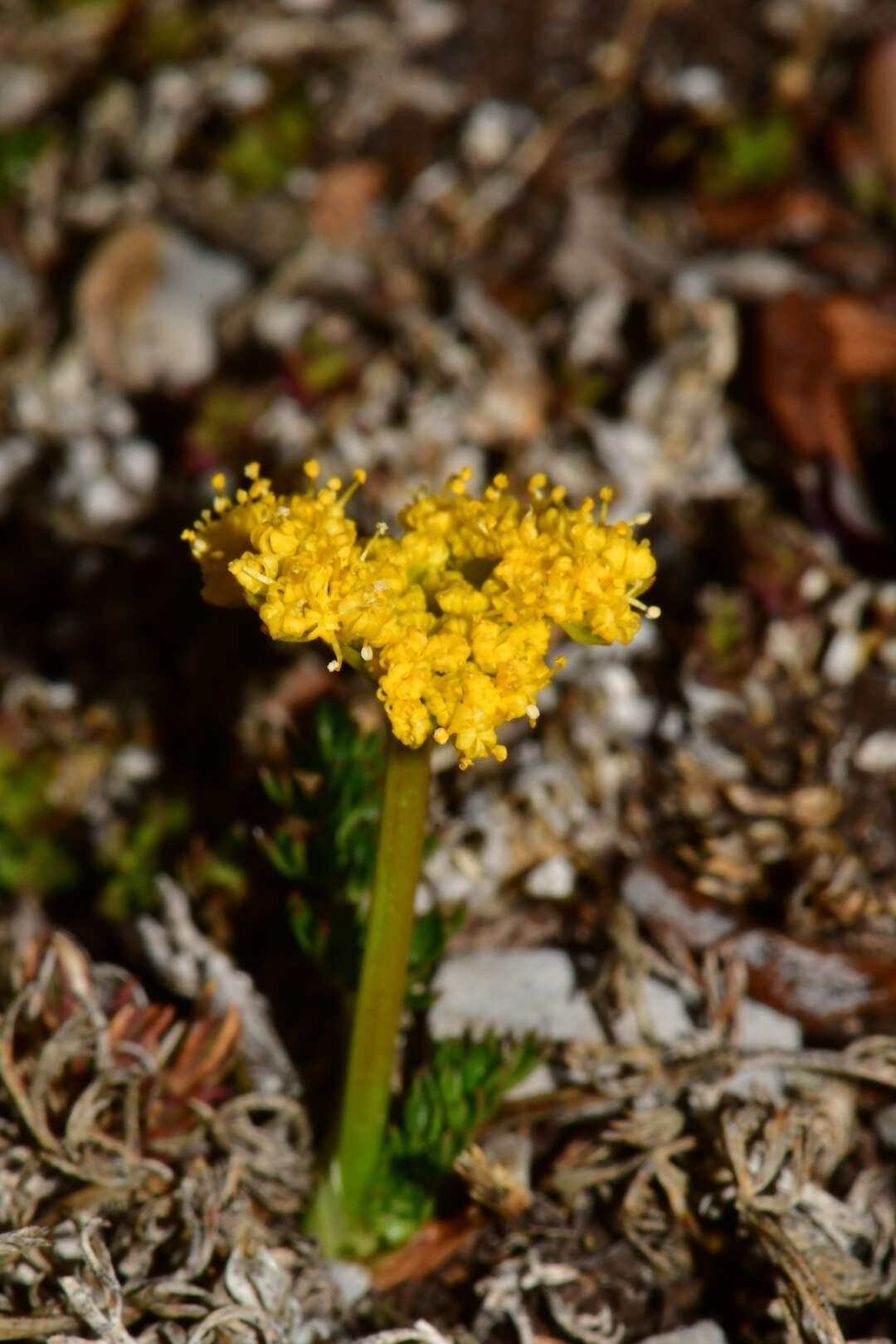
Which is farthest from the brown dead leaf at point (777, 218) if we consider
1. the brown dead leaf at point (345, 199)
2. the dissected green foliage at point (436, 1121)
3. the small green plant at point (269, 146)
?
the dissected green foliage at point (436, 1121)

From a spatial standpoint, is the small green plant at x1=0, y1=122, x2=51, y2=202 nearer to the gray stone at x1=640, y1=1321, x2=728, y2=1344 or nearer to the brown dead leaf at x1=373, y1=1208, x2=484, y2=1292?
the brown dead leaf at x1=373, y1=1208, x2=484, y2=1292

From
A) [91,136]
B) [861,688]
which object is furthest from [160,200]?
[861,688]

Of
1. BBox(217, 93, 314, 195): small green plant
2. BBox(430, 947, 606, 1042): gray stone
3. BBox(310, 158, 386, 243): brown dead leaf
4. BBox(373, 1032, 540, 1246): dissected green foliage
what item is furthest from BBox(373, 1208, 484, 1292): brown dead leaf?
BBox(217, 93, 314, 195): small green plant

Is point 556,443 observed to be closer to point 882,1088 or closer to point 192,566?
point 192,566

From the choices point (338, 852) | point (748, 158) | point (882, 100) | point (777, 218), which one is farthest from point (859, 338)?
point (338, 852)

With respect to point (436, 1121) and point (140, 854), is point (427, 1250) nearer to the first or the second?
point (436, 1121)
